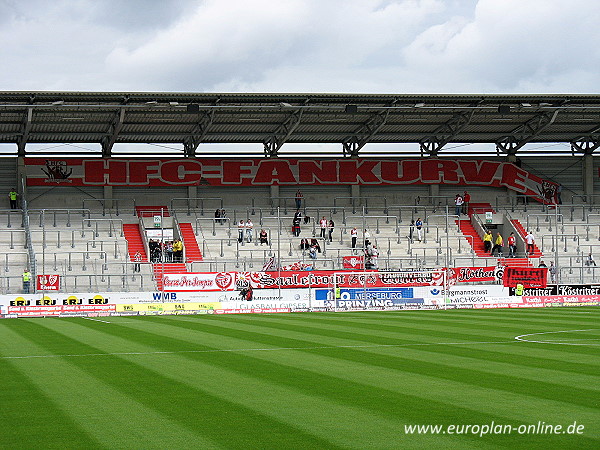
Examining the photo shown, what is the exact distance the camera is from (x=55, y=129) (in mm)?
54000

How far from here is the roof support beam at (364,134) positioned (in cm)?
5500

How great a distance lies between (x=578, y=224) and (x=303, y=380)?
46.9 meters

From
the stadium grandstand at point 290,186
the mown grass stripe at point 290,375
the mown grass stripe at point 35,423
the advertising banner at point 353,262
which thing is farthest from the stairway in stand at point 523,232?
the mown grass stripe at point 35,423

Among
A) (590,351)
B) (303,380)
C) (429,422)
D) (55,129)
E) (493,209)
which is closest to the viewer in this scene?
(429,422)

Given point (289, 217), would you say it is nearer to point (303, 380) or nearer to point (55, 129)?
point (55, 129)

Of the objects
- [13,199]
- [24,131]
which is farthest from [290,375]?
[13,199]

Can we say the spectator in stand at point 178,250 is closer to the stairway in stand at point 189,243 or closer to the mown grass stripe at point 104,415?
the stairway in stand at point 189,243

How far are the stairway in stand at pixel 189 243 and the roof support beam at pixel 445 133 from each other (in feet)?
59.1

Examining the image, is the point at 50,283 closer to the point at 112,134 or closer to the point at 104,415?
the point at 112,134

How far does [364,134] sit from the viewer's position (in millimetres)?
58562

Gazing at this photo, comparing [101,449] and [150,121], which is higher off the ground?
[150,121]

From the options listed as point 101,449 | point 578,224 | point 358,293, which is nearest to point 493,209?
point 578,224

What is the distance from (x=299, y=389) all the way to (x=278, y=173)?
47.2 metres

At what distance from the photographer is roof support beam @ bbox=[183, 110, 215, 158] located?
53.0 meters
